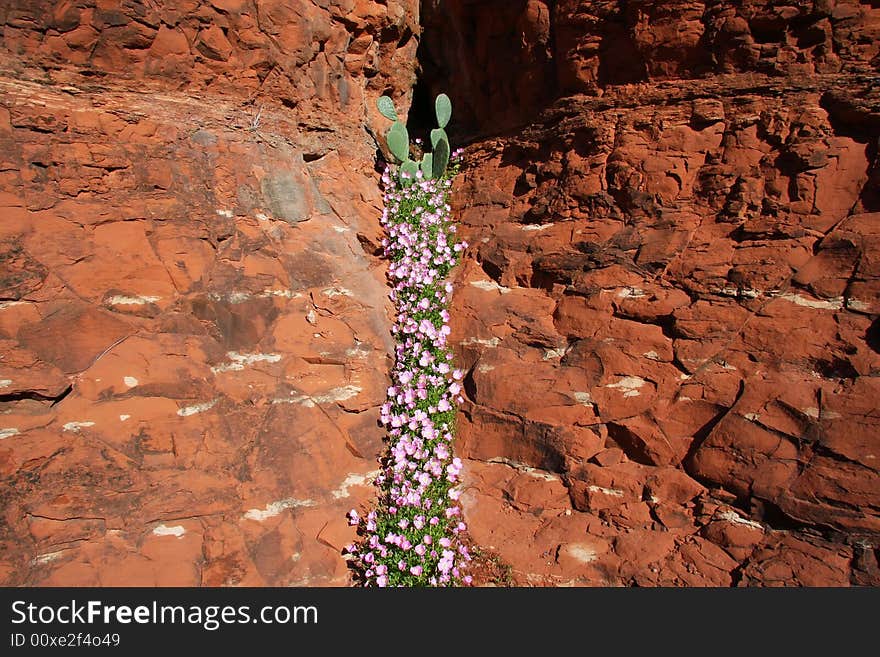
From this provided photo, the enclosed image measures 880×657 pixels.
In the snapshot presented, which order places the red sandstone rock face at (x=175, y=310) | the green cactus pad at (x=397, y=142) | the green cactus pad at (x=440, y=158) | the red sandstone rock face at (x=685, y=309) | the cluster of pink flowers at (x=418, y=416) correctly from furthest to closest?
the green cactus pad at (x=440, y=158) → the green cactus pad at (x=397, y=142) → the cluster of pink flowers at (x=418, y=416) → the red sandstone rock face at (x=685, y=309) → the red sandstone rock face at (x=175, y=310)

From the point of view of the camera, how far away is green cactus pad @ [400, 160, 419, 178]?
5414mm

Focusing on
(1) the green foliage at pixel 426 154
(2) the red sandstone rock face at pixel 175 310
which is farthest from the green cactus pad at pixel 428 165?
(2) the red sandstone rock face at pixel 175 310

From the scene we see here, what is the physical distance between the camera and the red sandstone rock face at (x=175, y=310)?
122 inches

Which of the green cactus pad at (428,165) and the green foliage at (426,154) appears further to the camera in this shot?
the green cactus pad at (428,165)

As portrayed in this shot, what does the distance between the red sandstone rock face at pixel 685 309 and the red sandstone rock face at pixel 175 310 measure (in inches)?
43.2

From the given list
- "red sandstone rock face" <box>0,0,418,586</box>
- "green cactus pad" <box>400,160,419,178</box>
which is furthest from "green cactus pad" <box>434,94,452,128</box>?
"red sandstone rock face" <box>0,0,418,586</box>

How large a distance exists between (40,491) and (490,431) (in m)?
2.61

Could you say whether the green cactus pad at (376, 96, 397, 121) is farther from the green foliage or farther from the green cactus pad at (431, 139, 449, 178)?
the green cactus pad at (431, 139, 449, 178)

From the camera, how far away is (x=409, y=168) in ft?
17.9

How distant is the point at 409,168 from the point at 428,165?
0.74 ft

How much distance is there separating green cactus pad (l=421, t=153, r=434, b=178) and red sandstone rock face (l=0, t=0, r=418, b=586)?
1.05 meters

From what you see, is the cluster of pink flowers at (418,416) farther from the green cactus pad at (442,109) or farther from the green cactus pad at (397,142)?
the green cactus pad at (442,109)

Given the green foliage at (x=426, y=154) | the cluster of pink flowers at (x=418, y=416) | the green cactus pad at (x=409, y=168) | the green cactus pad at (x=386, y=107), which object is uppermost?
the green cactus pad at (x=386, y=107)

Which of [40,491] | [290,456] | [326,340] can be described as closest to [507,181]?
[326,340]
